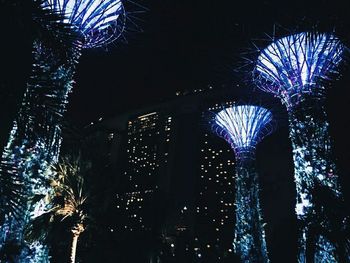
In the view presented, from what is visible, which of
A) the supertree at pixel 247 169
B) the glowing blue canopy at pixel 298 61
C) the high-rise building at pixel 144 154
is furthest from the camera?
the high-rise building at pixel 144 154

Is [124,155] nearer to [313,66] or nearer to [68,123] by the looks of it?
[313,66]

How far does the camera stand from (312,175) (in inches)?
376

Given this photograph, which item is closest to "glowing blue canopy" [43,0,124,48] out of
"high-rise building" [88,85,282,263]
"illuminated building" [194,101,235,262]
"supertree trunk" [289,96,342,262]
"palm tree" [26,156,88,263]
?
"supertree trunk" [289,96,342,262]

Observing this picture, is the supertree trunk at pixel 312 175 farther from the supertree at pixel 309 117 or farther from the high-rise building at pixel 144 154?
the high-rise building at pixel 144 154

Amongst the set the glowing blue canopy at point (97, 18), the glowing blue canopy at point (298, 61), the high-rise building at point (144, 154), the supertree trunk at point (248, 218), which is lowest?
the supertree trunk at point (248, 218)

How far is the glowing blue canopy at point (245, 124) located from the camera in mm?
15398

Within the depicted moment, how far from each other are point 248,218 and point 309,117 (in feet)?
17.6

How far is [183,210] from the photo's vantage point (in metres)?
33.4

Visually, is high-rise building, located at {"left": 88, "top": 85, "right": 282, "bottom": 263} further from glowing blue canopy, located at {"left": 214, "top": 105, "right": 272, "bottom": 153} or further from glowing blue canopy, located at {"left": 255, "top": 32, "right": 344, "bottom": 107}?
glowing blue canopy, located at {"left": 255, "top": 32, "right": 344, "bottom": 107}

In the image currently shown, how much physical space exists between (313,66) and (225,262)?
1090 centimetres

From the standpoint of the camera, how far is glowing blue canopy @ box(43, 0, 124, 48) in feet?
25.3

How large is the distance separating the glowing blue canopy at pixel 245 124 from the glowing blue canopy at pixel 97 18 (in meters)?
7.94

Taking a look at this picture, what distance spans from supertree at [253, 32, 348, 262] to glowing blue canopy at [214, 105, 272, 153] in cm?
295

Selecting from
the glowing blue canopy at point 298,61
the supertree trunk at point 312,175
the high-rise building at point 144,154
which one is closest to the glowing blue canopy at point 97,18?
the glowing blue canopy at point 298,61
